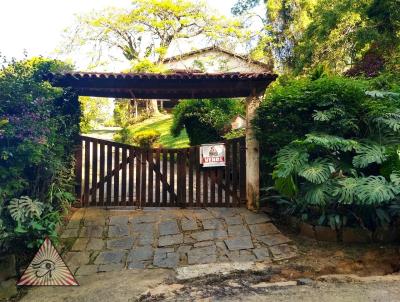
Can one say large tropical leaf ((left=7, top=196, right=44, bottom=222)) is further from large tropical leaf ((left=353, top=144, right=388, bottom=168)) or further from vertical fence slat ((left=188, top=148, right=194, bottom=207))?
large tropical leaf ((left=353, top=144, right=388, bottom=168))

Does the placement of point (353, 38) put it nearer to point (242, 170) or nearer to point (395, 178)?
point (242, 170)

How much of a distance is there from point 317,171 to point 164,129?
13.5 metres

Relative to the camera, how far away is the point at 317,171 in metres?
4.99

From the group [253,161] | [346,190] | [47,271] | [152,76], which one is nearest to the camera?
[47,271]

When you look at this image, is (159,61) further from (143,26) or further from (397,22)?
(397,22)

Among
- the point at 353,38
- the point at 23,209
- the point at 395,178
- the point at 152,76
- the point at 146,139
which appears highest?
the point at 353,38

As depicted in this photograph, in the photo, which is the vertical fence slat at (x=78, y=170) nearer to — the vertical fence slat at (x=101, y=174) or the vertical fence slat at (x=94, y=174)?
the vertical fence slat at (x=94, y=174)

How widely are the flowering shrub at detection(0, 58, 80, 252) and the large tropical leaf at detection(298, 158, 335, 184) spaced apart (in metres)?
3.56

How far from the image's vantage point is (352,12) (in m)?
10.5

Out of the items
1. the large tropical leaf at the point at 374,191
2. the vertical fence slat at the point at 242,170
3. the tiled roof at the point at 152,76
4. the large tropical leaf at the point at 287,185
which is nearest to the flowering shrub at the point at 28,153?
the tiled roof at the point at 152,76

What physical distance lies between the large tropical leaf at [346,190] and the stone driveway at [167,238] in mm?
991

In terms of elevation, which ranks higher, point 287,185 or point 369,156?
point 369,156

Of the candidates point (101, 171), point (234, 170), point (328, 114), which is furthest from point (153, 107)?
point (328, 114)

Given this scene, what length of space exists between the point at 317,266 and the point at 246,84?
3316mm
